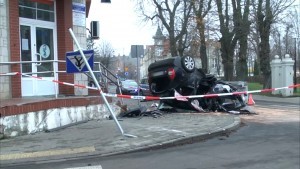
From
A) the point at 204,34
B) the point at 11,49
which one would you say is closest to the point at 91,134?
the point at 11,49

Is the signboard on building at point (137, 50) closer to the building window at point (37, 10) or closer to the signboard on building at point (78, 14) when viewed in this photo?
the signboard on building at point (78, 14)

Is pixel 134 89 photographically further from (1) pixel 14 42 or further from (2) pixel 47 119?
(2) pixel 47 119

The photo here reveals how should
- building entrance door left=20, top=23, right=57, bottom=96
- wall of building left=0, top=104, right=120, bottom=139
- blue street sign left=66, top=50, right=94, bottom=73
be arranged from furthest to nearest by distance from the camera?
1. building entrance door left=20, top=23, right=57, bottom=96
2. wall of building left=0, top=104, right=120, bottom=139
3. blue street sign left=66, top=50, right=94, bottom=73

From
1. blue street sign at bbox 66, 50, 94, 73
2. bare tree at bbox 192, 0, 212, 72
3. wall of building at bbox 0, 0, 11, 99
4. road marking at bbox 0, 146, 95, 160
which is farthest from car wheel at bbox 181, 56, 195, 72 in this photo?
bare tree at bbox 192, 0, 212, 72

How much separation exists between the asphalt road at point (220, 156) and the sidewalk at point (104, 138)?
0.28 m

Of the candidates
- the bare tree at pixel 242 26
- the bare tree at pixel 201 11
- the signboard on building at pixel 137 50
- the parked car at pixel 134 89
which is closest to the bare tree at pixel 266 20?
the bare tree at pixel 242 26

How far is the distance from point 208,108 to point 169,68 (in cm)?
227

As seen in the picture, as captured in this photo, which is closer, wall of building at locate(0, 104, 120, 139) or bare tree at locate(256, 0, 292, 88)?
wall of building at locate(0, 104, 120, 139)

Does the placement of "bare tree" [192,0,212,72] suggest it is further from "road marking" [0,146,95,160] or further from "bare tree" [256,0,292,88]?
"road marking" [0,146,95,160]

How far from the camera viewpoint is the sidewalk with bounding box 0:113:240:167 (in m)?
8.07

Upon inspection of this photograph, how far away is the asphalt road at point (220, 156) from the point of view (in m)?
7.14

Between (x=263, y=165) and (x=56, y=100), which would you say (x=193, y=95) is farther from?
(x=263, y=165)

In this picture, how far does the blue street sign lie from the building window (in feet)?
13.3

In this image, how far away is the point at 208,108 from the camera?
1582cm
